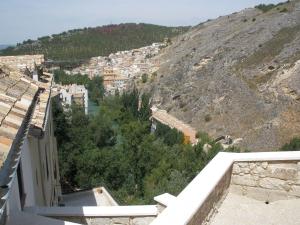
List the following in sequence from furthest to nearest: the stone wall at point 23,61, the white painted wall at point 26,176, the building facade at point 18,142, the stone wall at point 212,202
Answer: the stone wall at point 23,61
the white painted wall at point 26,176
the stone wall at point 212,202
the building facade at point 18,142

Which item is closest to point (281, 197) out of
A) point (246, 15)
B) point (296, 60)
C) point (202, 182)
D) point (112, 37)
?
point (202, 182)

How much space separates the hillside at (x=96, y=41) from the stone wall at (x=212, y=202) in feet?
316

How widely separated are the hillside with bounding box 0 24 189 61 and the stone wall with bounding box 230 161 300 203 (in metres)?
96.3

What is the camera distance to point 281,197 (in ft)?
16.5

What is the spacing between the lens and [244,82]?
44.8 m

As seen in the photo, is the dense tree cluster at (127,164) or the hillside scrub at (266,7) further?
the hillside scrub at (266,7)

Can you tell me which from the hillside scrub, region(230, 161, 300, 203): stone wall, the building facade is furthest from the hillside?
region(230, 161, 300, 203): stone wall

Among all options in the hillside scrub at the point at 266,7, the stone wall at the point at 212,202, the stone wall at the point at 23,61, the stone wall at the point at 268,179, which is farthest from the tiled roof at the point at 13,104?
the hillside scrub at the point at 266,7

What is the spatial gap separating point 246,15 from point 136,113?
35.3 m

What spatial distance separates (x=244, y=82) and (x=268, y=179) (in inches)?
1614

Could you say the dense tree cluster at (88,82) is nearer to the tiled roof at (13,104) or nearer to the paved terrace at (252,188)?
the tiled roof at (13,104)

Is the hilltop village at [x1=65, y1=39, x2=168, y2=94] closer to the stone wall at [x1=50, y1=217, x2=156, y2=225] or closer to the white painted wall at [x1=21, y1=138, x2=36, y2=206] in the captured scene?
the white painted wall at [x1=21, y1=138, x2=36, y2=206]

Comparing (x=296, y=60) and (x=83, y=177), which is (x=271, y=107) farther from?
(x=83, y=177)

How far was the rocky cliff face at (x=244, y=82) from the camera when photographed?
36688mm
